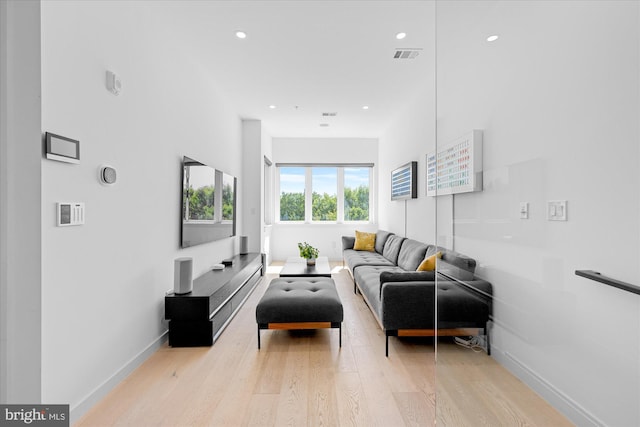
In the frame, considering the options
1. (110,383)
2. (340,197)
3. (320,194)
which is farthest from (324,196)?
(110,383)

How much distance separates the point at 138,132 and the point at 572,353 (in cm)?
273

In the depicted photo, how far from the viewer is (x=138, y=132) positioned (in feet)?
7.63

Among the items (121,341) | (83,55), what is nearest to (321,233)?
(121,341)

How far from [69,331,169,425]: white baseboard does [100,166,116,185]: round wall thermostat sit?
122cm

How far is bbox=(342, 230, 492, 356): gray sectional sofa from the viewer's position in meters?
1.50

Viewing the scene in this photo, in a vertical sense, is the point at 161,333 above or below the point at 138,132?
below

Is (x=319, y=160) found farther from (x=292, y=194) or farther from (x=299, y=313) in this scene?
(x=299, y=313)

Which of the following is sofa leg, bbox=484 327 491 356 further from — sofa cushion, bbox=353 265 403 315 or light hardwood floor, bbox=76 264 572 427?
sofa cushion, bbox=353 265 403 315

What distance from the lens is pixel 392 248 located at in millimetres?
4719

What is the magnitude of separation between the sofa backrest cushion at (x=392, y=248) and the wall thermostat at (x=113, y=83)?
143 inches

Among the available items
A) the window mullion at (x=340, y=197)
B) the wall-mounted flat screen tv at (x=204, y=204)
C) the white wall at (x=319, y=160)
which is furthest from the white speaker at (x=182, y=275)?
the window mullion at (x=340, y=197)

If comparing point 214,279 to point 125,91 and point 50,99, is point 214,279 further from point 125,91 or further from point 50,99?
point 50,99

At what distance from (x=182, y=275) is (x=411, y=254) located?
2508 millimetres

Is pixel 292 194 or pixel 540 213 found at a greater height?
pixel 292 194
